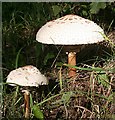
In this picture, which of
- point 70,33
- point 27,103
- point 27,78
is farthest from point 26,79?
point 70,33

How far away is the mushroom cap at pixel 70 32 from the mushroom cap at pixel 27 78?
0.24 metres

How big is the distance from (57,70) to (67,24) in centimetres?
52

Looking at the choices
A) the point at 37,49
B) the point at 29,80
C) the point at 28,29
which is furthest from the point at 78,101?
the point at 28,29

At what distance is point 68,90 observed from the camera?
2428 millimetres

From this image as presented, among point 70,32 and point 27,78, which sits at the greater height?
point 70,32

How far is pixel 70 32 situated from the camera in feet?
7.69

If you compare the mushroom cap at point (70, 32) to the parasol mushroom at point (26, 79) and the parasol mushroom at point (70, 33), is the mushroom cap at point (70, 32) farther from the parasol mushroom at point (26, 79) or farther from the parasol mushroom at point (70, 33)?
the parasol mushroom at point (26, 79)

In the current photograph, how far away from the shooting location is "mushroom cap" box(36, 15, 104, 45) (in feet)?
7.60

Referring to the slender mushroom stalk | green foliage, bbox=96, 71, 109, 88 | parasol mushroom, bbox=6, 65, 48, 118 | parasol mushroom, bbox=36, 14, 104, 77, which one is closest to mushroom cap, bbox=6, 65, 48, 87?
parasol mushroom, bbox=6, 65, 48, 118

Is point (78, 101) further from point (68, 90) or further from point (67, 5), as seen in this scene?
point (67, 5)

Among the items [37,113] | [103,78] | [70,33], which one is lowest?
[37,113]

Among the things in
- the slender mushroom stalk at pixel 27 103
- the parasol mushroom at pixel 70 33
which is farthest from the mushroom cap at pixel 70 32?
the slender mushroom stalk at pixel 27 103

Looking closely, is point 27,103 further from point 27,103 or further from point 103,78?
point 103,78

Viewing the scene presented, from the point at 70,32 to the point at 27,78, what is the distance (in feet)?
1.34
